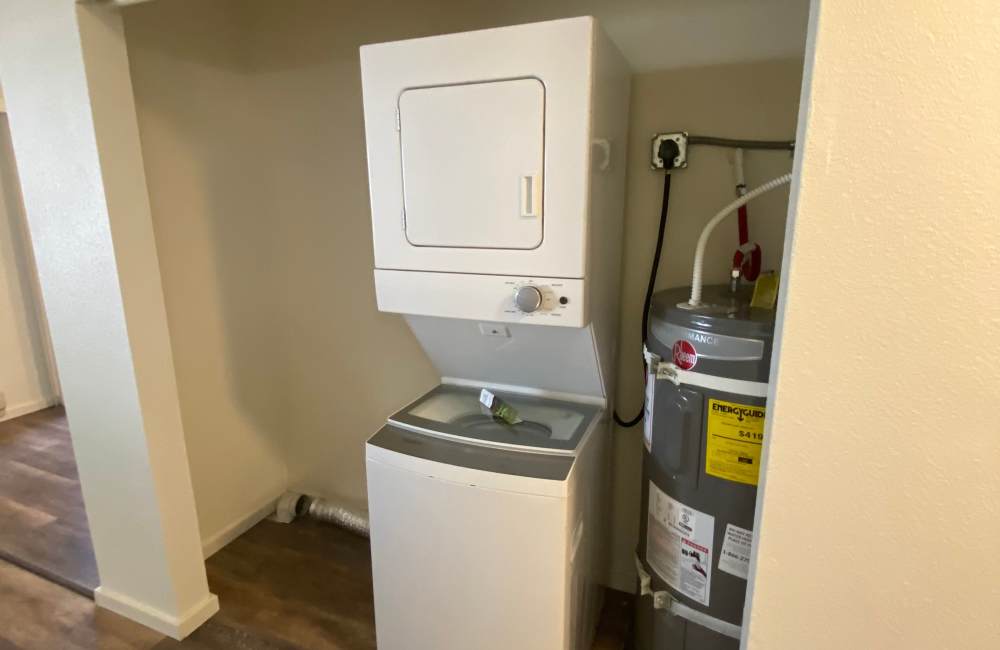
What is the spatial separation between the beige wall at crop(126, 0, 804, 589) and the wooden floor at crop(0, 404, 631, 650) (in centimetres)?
22

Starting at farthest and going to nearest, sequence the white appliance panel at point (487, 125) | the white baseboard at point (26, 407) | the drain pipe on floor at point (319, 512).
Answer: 1. the white baseboard at point (26, 407)
2. the drain pipe on floor at point (319, 512)
3. the white appliance panel at point (487, 125)

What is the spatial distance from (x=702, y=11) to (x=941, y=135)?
91cm

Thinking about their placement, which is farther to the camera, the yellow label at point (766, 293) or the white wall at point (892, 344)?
the yellow label at point (766, 293)

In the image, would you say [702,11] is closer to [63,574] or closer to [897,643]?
[897,643]

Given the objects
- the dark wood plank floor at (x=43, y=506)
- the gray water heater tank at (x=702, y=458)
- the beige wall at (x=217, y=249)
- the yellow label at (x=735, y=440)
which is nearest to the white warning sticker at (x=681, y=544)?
the gray water heater tank at (x=702, y=458)

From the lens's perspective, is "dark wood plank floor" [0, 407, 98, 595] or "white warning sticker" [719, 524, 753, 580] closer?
"white warning sticker" [719, 524, 753, 580]

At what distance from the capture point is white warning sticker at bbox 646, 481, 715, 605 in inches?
50.5

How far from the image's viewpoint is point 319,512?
2.30m

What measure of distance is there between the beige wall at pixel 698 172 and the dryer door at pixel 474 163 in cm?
52

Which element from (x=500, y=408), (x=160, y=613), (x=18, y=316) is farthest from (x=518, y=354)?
(x=18, y=316)

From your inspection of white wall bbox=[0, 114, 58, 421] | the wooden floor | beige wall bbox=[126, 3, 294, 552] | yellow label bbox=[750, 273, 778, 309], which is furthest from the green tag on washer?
white wall bbox=[0, 114, 58, 421]

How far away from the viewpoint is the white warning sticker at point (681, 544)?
50.5 inches

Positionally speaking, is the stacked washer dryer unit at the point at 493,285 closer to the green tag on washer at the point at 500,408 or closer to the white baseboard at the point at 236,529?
the green tag on washer at the point at 500,408

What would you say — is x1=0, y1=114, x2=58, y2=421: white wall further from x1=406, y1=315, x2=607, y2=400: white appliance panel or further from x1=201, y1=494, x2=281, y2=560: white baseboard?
x1=406, y1=315, x2=607, y2=400: white appliance panel
